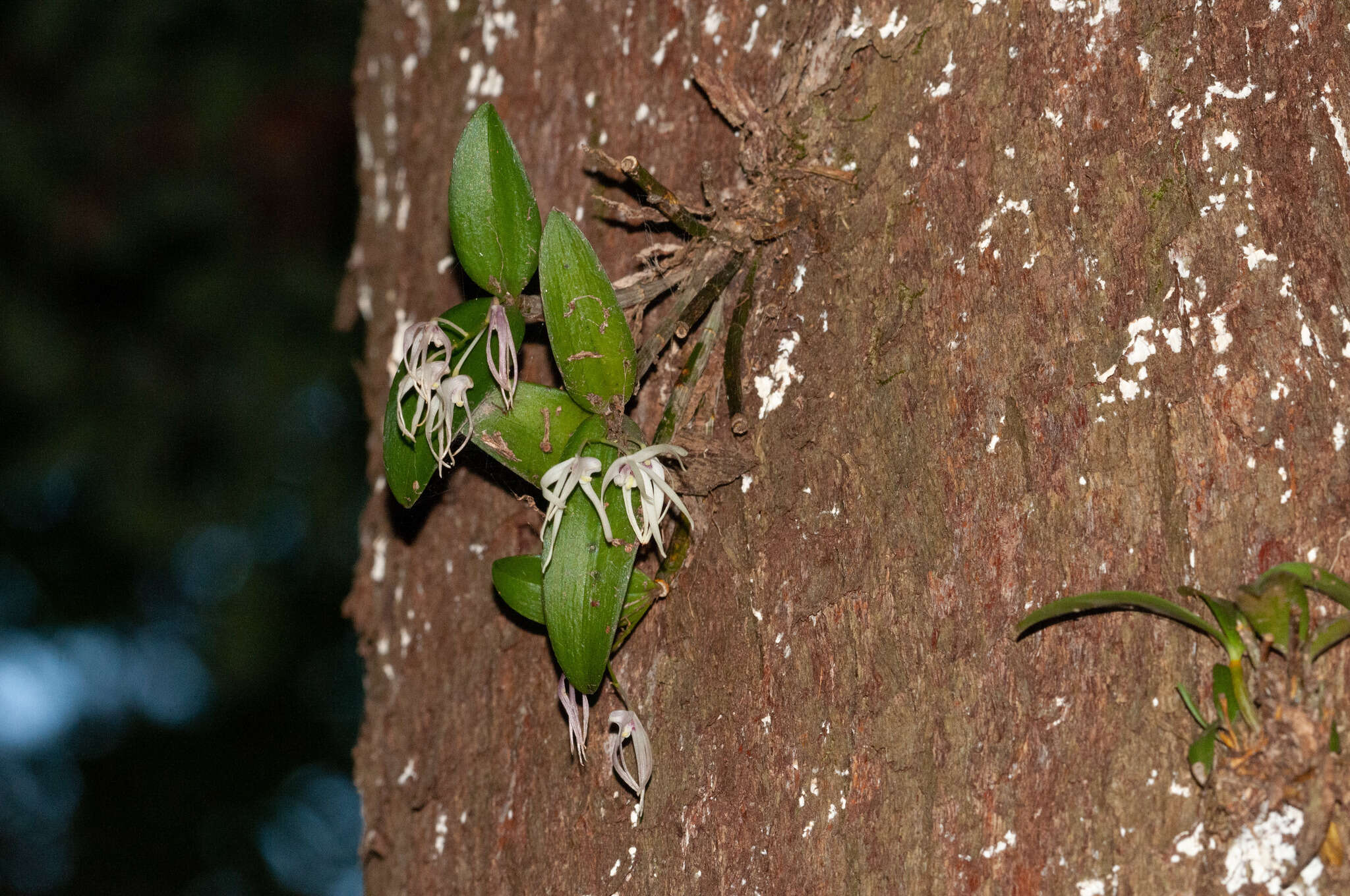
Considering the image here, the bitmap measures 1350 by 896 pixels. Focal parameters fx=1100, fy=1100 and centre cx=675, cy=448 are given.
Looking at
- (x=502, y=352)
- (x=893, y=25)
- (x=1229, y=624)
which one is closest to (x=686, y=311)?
(x=502, y=352)

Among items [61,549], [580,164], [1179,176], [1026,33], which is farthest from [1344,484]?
[61,549]

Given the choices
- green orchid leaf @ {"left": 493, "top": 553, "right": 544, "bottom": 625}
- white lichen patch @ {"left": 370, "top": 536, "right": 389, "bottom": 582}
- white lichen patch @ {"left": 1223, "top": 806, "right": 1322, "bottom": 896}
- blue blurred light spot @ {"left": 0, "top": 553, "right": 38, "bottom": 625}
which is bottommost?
blue blurred light spot @ {"left": 0, "top": 553, "right": 38, "bottom": 625}

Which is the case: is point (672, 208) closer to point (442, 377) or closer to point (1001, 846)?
point (442, 377)

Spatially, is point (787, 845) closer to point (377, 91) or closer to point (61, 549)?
point (377, 91)

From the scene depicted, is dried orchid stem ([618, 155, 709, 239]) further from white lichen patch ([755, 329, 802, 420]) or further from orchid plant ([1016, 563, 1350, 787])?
orchid plant ([1016, 563, 1350, 787])

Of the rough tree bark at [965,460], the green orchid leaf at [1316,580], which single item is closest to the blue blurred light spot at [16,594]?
the rough tree bark at [965,460]

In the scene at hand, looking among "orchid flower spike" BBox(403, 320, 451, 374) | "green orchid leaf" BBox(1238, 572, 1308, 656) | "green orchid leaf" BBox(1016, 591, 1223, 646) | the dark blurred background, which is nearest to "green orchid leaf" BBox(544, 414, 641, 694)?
"orchid flower spike" BBox(403, 320, 451, 374)

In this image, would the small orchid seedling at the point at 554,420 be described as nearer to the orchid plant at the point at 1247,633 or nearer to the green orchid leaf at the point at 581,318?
the green orchid leaf at the point at 581,318
